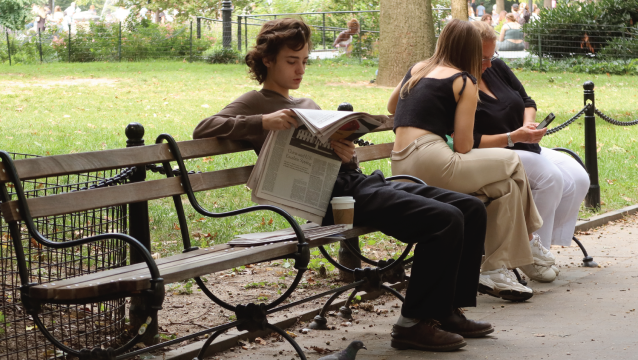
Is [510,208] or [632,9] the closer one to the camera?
[510,208]

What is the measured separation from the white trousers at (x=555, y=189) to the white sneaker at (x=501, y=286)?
57 centimetres

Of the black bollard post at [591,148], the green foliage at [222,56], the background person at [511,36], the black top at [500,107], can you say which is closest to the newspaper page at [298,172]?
the black top at [500,107]

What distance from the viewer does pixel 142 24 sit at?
2353 cm

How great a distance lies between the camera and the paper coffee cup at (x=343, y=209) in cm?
380

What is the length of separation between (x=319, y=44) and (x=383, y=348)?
997 inches

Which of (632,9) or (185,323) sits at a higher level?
(632,9)

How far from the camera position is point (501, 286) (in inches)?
181

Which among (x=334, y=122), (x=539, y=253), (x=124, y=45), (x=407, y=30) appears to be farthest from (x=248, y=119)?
(x=124, y=45)

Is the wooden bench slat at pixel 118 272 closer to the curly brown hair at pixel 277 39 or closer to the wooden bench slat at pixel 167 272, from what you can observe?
the wooden bench slat at pixel 167 272

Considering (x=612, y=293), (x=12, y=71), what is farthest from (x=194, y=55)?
(x=612, y=293)

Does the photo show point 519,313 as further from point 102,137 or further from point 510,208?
point 102,137

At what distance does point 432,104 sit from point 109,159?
1.88m

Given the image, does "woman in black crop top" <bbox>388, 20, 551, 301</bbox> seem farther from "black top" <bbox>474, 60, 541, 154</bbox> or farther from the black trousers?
"black top" <bbox>474, 60, 541, 154</bbox>

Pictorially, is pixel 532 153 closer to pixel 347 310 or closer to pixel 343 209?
pixel 347 310
